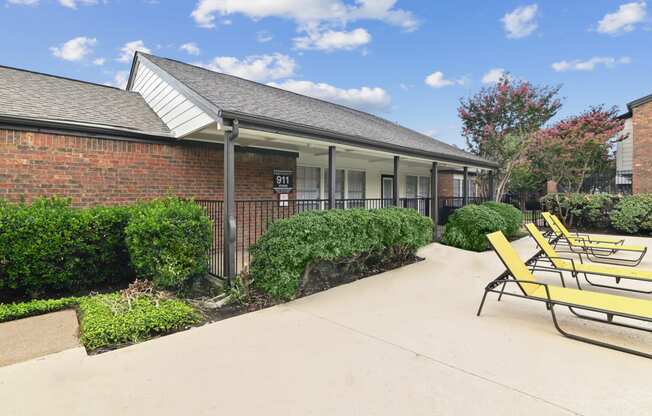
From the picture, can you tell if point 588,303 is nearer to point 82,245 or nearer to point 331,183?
point 331,183

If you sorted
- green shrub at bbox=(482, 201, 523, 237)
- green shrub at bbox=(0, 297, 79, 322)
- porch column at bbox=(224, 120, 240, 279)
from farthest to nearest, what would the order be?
green shrub at bbox=(482, 201, 523, 237) < porch column at bbox=(224, 120, 240, 279) < green shrub at bbox=(0, 297, 79, 322)

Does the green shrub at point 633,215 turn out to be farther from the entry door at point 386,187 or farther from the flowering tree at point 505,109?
the entry door at point 386,187

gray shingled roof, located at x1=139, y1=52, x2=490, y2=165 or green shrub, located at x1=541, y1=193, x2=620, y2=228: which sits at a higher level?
gray shingled roof, located at x1=139, y1=52, x2=490, y2=165

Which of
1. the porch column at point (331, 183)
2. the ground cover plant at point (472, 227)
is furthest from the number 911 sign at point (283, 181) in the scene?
the ground cover plant at point (472, 227)

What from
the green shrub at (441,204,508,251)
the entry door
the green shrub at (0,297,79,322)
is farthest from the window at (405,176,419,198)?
the green shrub at (0,297,79,322)

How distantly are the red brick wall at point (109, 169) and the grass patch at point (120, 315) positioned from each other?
236cm

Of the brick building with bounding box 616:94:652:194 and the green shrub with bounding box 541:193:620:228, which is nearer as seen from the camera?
the green shrub with bounding box 541:193:620:228

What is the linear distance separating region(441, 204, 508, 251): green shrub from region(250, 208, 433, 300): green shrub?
3.99 meters

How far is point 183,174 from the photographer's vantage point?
24.7 ft

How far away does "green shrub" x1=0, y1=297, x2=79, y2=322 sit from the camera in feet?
13.6

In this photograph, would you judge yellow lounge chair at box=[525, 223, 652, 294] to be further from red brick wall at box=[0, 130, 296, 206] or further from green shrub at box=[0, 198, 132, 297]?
green shrub at box=[0, 198, 132, 297]

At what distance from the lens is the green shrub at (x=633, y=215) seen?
1223cm

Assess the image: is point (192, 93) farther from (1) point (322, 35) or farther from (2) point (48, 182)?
(1) point (322, 35)

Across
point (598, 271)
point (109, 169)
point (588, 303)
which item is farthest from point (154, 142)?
point (598, 271)
